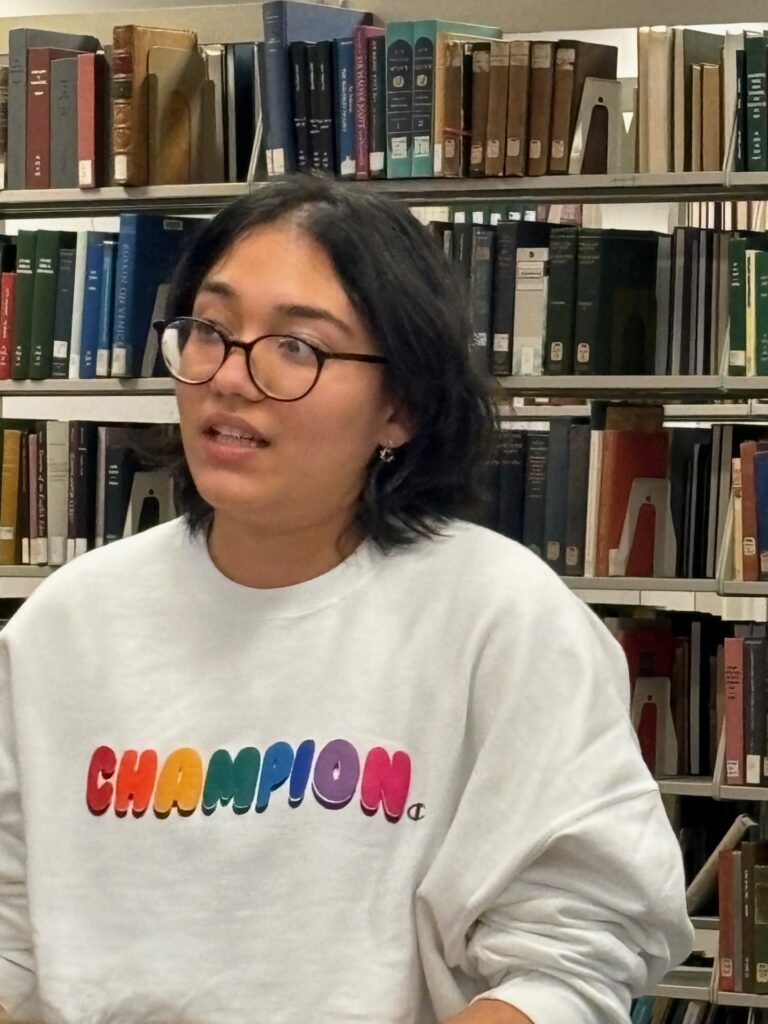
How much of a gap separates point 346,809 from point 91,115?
216 centimetres

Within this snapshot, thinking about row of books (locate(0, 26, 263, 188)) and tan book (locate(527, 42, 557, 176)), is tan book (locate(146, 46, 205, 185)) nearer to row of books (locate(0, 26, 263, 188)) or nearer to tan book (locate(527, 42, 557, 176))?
row of books (locate(0, 26, 263, 188))

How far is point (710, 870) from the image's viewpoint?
268 cm

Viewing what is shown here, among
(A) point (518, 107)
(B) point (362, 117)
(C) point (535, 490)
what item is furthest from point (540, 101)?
(C) point (535, 490)

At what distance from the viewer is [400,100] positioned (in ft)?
8.93

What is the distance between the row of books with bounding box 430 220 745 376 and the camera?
2.65 meters

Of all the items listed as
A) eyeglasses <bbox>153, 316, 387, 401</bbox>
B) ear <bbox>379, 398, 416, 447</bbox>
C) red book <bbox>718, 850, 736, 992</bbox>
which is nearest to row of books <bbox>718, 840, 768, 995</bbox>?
red book <bbox>718, 850, 736, 992</bbox>

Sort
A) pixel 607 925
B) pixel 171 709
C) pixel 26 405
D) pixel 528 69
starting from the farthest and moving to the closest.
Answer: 1. pixel 26 405
2. pixel 528 69
3. pixel 171 709
4. pixel 607 925

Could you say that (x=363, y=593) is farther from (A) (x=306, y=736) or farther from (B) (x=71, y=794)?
(B) (x=71, y=794)

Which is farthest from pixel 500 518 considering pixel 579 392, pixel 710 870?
pixel 710 870

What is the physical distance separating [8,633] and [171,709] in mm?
177

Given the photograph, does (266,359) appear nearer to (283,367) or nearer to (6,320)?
(283,367)

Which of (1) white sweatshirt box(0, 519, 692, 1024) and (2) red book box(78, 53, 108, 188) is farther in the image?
(2) red book box(78, 53, 108, 188)

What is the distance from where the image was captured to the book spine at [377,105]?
2.74 meters

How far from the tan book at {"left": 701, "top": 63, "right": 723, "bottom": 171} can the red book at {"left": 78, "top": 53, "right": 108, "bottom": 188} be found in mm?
1206
